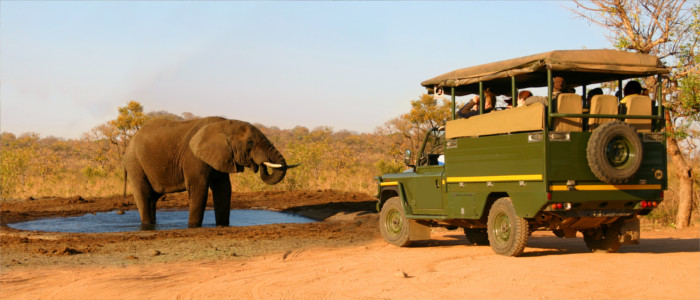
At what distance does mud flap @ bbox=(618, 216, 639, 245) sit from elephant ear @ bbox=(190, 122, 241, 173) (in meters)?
10.4

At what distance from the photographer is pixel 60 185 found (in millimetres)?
33156

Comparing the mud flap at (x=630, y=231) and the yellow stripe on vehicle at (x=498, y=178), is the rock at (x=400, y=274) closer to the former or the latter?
the yellow stripe on vehicle at (x=498, y=178)

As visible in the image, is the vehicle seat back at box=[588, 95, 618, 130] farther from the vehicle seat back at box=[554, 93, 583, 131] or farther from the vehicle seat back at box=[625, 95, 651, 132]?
the vehicle seat back at box=[625, 95, 651, 132]

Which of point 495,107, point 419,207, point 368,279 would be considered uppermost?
point 495,107

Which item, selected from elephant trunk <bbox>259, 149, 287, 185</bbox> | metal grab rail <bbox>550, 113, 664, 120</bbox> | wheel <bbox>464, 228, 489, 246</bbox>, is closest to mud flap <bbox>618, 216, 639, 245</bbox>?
metal grab rail <bbox>550, 113, 664, 120</bbox>

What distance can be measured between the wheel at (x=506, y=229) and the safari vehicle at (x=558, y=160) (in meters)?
0.02

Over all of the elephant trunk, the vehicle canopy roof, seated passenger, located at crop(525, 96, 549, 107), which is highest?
the vehicle canopy roof

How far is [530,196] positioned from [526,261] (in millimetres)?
1030

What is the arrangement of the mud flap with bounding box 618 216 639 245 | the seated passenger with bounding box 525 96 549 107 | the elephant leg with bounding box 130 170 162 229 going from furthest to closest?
the elephant leg with bounding box 130 170 162 229 < the mud flap with bounding box 618 216 639 245 < the seated passenger with bounding box 525 96 549 107

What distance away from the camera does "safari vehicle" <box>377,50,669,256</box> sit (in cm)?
1055

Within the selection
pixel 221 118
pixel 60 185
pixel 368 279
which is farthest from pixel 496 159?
pixel 60 185

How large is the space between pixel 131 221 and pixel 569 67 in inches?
583

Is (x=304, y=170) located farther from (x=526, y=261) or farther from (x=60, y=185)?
(x=526, y=261)

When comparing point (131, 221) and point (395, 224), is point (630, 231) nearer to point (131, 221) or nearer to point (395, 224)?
point (395, 224)
